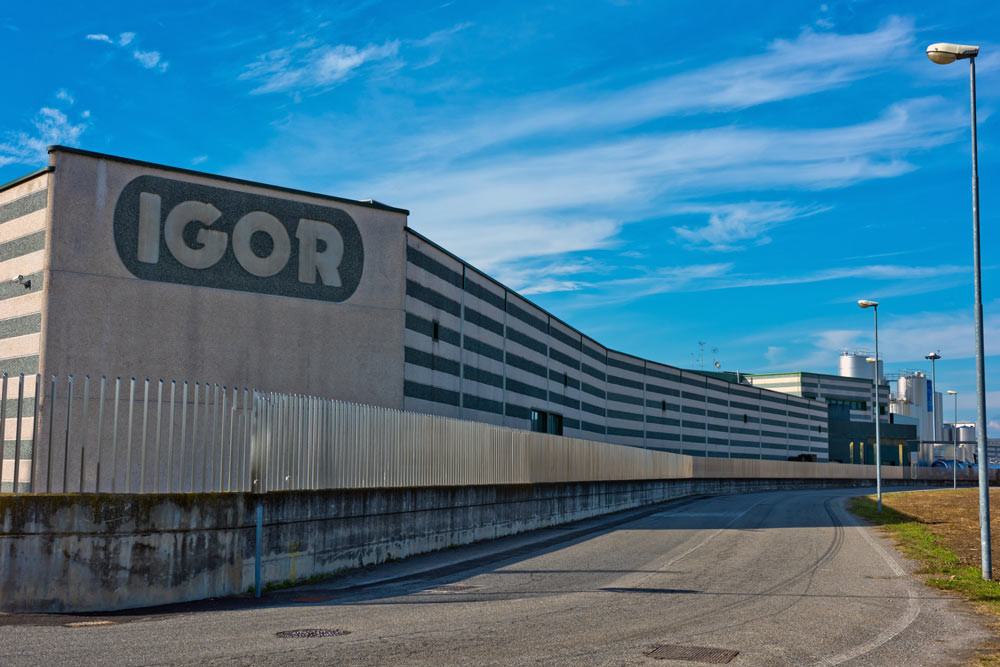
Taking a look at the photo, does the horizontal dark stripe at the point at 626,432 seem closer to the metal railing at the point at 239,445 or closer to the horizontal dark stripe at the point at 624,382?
the horizontal dark stripe at the point at 624,382

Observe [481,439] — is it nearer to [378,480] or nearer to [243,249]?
[378,480]

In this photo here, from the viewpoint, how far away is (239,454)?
14.2 m

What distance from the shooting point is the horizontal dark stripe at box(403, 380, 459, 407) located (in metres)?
29.2

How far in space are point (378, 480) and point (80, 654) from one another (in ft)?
30.2

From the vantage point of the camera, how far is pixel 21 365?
2283 cm

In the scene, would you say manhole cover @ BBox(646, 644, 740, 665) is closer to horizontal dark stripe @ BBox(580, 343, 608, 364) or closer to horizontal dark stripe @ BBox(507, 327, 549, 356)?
horizontal dark stripe @ BBox(507, 327, 549, 356)

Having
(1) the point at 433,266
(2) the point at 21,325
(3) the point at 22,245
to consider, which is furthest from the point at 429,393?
(3) the point at 22,245

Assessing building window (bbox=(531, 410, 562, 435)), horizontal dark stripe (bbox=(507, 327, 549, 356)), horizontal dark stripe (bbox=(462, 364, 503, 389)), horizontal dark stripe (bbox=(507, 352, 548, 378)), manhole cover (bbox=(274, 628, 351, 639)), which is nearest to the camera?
manhole cover (bbox=(274, 628, 351, 639))

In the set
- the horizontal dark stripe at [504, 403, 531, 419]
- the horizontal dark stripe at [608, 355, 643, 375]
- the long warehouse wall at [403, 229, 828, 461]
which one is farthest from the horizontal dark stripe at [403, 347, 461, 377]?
the horizontal dark stripe at [608, 355, 643, 375]

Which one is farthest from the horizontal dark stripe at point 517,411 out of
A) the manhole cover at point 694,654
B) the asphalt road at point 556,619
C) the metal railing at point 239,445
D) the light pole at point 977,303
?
the manhole cover at point 694,654

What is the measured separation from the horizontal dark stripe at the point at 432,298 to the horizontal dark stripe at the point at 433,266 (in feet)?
2.16

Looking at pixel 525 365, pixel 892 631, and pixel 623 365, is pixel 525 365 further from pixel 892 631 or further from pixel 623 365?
pixel 892 631

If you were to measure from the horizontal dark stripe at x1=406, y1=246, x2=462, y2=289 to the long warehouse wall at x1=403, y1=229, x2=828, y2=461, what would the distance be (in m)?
0.03

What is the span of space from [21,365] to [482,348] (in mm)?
17873
